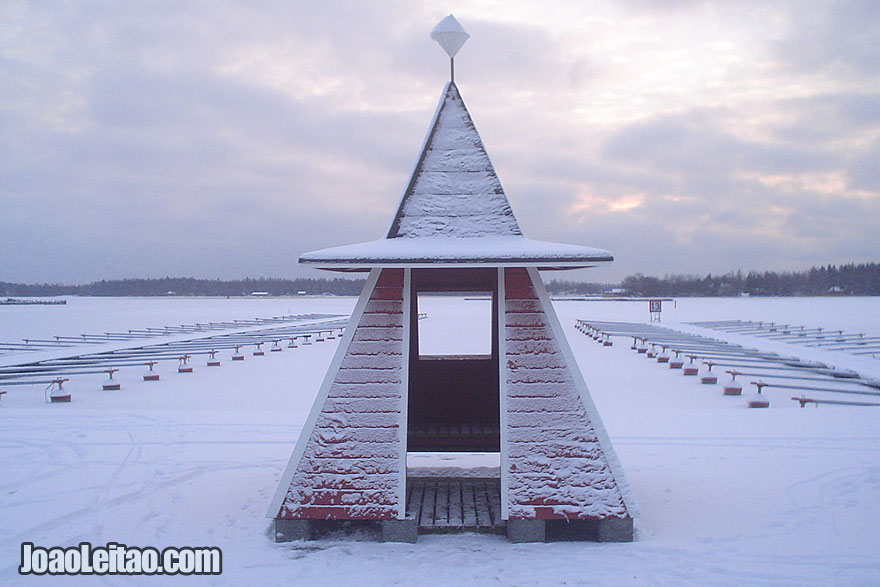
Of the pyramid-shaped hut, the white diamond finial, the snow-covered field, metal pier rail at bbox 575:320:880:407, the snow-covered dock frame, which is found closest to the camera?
the snow-covered field

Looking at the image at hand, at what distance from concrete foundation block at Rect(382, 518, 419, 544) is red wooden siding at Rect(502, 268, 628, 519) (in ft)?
3.44

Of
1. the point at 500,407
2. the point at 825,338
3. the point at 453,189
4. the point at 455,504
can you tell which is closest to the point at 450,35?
the point at 453,189

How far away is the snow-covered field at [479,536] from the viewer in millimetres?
5578

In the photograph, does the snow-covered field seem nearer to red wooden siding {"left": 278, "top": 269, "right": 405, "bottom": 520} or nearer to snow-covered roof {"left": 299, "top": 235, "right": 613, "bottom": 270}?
red wooden siding {"left": 278, "top": 269, "right": 405, "bottom": 520}

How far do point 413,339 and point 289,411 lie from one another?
623 centimetres

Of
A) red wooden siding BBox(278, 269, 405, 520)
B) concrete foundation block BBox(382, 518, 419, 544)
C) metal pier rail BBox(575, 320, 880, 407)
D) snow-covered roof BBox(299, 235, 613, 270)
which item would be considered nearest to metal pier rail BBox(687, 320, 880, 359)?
metal pier rail BBox(575, 320, 880, 407)

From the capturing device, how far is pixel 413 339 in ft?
28.7

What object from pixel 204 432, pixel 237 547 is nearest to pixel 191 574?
pixel 237 547

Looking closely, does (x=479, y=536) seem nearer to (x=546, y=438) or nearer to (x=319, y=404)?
(x=546, y=438)

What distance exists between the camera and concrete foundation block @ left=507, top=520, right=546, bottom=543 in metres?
6.16

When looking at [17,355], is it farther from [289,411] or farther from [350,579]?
[350,579]

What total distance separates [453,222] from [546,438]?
2.62m

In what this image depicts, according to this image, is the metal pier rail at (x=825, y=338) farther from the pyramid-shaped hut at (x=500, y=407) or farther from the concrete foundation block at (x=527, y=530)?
the concrete foundation block at (x=527, y=530)

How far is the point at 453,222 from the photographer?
22.4ft
